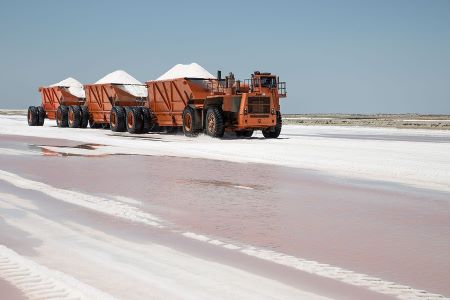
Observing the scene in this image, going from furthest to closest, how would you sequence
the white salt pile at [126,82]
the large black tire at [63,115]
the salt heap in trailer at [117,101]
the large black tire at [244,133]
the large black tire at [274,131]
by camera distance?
the large black tire at [63,115] < the white salt pile at [126,82] < the salt heap in trailer at [117,101] < the large black tire at [244,133] < the large black tire at [274,131]

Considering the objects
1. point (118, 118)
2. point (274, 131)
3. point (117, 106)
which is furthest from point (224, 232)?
point (117, 106)

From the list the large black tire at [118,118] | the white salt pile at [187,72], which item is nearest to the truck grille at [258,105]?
the white salt pile at [187,72]

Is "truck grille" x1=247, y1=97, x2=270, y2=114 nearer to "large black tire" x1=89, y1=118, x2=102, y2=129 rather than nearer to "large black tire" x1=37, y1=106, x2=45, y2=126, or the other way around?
"large black tire" x1=89, y1=118, x2=102, y2=129

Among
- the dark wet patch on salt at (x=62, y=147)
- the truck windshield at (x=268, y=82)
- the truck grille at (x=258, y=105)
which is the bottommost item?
the dark wet patch on salt at (x=62, y=147)

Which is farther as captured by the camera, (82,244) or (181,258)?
(82,244)

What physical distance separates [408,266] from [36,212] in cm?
474

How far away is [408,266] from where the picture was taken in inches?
220

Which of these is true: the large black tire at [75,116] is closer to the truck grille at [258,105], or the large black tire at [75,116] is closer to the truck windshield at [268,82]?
the truck windshield at [268,82]

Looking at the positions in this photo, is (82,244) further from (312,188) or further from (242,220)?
(312,188)

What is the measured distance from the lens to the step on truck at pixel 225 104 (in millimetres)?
24469

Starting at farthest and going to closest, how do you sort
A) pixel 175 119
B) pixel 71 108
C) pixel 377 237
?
pixel 71 108 → pixel 175 119 → pixel 377 237

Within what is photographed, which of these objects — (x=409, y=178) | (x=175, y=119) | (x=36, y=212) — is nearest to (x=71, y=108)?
(x=175, y=119)

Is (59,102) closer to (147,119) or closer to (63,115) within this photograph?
(63,115)

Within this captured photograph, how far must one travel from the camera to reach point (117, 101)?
A: 32.6 m
